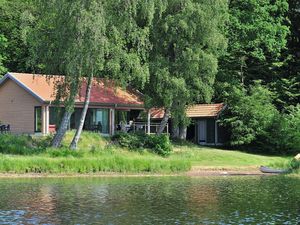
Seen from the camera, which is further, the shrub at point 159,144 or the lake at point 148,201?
the shrub at point 159,144

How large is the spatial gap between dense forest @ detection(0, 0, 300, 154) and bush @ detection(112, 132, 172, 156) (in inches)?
104

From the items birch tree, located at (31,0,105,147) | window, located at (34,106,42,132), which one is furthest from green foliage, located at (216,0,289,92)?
birch tree, located at (31,0,105,147)

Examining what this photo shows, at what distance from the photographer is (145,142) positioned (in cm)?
4297

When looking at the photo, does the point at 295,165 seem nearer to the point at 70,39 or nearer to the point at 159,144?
the point at 159,144

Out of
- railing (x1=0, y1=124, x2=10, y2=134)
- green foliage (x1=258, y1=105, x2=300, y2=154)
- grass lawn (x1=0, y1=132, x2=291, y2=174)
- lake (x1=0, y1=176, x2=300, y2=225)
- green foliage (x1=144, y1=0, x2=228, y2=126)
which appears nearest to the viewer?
lake (x1=0, y1=176, x2=300, y2=225)

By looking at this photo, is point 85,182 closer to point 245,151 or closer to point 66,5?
point 66,5

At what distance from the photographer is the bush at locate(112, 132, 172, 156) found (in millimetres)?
42125

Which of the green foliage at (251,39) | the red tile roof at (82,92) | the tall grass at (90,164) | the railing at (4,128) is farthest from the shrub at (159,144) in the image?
the railing at (4,128)

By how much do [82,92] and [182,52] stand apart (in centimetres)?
931

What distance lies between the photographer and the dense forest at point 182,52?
121ft

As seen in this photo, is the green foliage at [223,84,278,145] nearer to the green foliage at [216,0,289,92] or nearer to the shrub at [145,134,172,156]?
the green foliage at [216,0,289,92]

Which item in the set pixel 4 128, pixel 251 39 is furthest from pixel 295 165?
pixel 4 128

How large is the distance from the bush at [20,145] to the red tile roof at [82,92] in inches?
188

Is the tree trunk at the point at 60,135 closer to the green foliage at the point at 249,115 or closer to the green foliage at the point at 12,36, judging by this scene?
the green foliage at the point at 249,115
